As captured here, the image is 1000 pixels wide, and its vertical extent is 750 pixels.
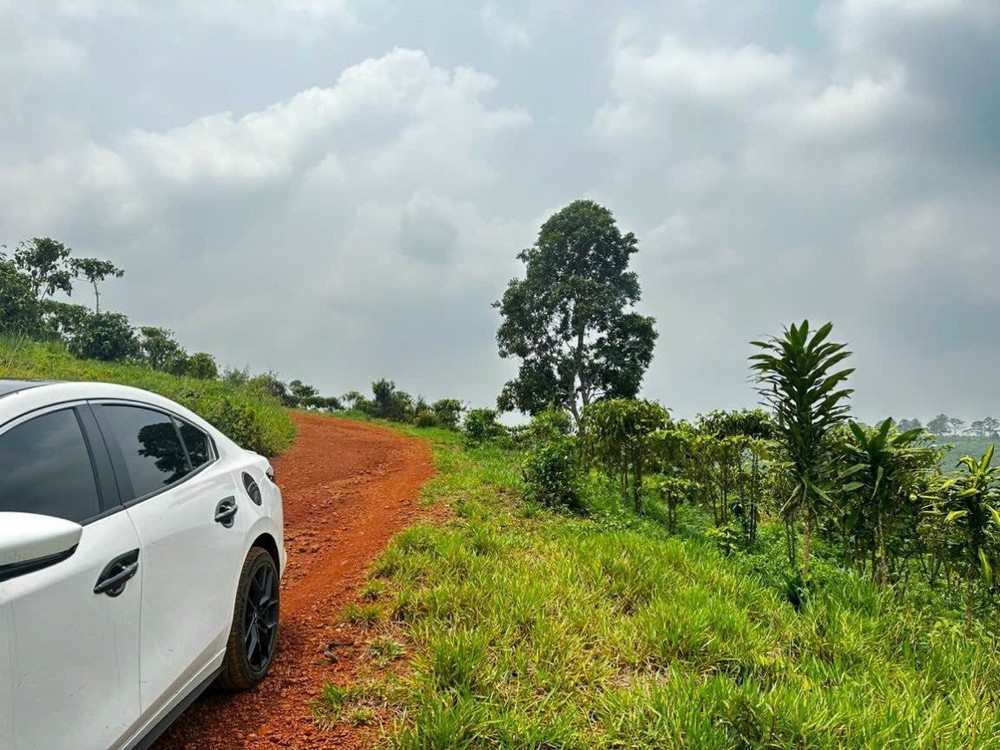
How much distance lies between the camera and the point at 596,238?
2492cm

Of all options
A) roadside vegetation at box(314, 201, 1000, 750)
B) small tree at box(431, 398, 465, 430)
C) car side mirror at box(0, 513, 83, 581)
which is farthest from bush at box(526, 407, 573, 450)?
small tree at box(431, 398, 465, 430)

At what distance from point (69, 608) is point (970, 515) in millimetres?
6277

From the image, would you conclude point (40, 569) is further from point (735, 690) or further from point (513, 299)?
point (513, 299)

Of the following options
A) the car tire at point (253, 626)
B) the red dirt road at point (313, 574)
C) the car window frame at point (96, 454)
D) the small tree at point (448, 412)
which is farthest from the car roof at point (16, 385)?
the small tree at point (448, 412)

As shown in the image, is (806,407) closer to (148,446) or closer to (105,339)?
(148,446)

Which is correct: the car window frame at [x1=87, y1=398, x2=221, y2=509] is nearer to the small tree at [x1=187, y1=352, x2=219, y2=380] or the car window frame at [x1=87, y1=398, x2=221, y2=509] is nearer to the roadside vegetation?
the roadside vegetation

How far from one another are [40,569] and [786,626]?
4.46 meters

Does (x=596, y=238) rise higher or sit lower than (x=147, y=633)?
higher

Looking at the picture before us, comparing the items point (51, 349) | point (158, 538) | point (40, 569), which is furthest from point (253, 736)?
point (51, 349)

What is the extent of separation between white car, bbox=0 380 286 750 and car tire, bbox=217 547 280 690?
0.01 meters

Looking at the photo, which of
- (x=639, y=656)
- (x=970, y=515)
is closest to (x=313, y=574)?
(x=639, y=656)

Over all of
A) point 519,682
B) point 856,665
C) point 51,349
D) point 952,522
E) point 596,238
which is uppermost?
point 596,238

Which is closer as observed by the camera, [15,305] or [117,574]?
[117,574]

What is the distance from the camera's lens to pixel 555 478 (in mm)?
7805
